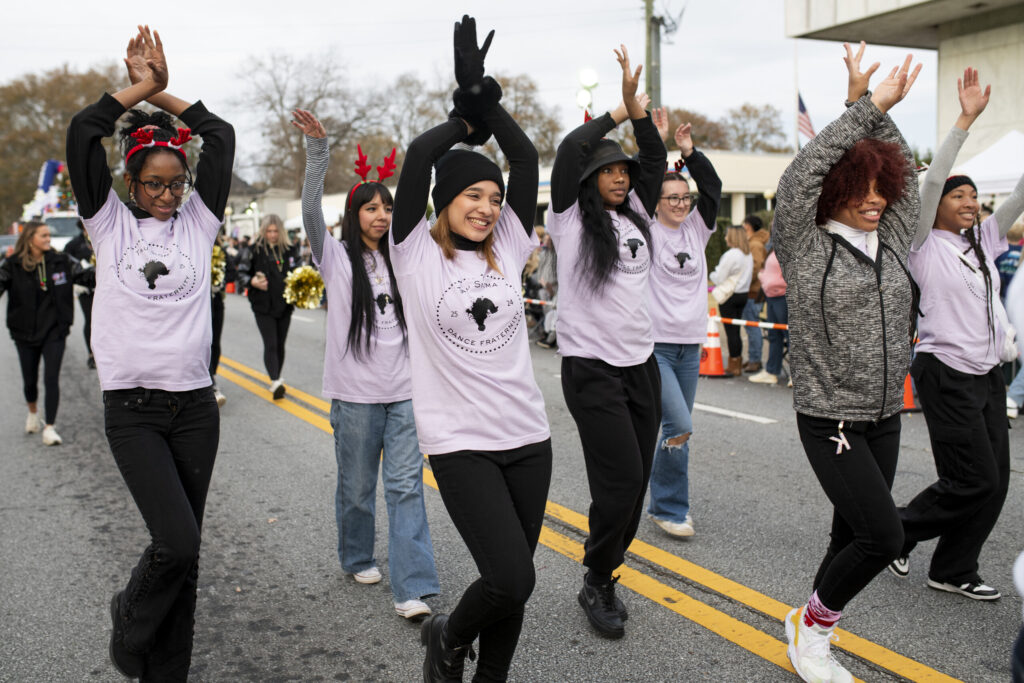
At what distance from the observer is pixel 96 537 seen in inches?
205

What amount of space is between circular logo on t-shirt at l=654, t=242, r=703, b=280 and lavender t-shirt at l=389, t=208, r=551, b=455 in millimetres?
1950

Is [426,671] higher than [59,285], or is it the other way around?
[59,285]

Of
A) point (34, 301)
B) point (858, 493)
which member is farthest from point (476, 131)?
point (34, 301)

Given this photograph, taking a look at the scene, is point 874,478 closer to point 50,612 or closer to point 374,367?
point 374,367

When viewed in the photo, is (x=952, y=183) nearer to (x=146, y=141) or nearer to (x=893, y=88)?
(x=893, y=88)

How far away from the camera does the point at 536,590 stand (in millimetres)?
4258

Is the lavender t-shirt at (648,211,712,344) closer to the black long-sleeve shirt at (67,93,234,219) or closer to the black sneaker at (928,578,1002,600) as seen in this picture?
the black sneaker at (928,578,1002,600)

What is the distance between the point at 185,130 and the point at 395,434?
160cm

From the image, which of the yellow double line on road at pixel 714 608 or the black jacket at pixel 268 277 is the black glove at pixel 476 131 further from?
the black jacket at pixel 268 277

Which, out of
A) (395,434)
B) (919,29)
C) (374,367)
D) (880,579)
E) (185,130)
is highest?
(919,29)

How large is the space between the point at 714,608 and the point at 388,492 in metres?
1.55

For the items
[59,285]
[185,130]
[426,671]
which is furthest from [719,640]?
[59,285]

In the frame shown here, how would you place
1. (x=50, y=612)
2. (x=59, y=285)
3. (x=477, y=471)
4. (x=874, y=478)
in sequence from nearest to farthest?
(x=477, y=471) < (x=874, y=478) < (x=50, y=612) < (x=59, y=285)

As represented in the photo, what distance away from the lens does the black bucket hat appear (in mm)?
3926
